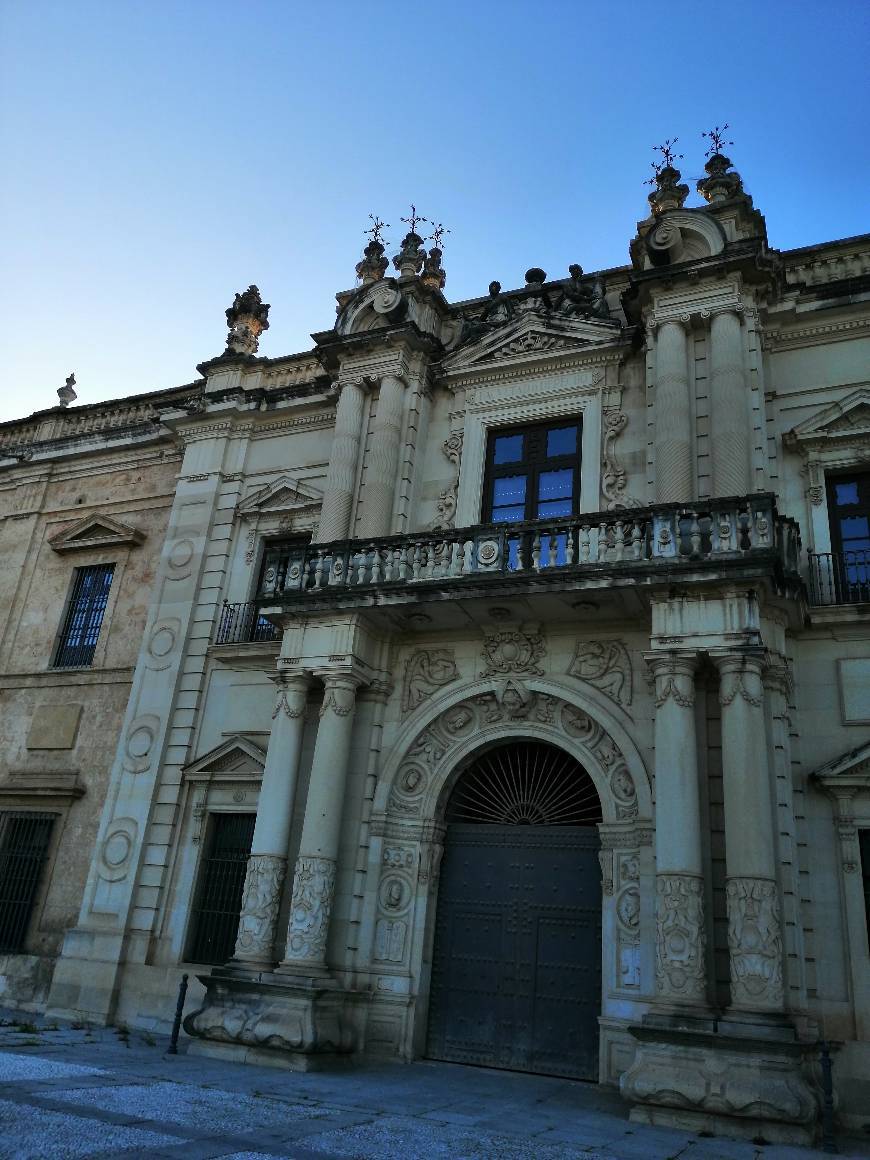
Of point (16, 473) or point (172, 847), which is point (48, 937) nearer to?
point (172, 847)

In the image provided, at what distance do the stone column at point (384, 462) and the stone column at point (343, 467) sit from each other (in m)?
0.28

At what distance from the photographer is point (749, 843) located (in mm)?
9875

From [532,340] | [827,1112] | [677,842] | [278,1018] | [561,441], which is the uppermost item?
[532,340]

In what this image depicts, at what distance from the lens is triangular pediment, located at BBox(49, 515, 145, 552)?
1777 cm

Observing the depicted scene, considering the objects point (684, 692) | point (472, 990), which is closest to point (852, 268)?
point (684, 692)

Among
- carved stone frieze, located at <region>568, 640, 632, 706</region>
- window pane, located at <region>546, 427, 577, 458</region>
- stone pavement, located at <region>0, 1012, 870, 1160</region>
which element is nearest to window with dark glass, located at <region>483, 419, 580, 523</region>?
window pane, located at <region>546, 427, 577, 458</region>

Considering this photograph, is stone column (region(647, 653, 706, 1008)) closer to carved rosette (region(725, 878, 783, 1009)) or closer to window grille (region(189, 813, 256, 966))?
carved rosette (region(725, 878, 783, 1009))

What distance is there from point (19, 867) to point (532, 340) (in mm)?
12178

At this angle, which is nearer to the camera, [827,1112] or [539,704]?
[827,1112]

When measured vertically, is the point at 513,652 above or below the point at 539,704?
above

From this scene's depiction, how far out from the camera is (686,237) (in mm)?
13930

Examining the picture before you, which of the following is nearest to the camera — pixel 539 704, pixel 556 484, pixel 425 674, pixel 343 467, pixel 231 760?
pixel 539 704

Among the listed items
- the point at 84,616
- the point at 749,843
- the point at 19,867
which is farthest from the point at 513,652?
the point at 19,867

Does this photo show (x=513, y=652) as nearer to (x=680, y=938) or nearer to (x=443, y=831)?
(x=443, y=831)
